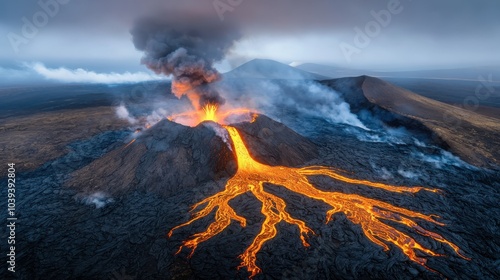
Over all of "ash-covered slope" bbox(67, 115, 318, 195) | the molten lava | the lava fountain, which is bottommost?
the lava fountain

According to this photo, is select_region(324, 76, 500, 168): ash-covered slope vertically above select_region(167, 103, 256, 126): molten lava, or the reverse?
select_region(167, 103, 256, 126): molten lava

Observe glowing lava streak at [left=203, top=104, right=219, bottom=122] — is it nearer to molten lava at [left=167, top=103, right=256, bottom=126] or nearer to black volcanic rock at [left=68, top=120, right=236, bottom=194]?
molten lava at [left=167, top=103, right=256, bottom=126]

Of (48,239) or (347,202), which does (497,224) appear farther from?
(48,239)

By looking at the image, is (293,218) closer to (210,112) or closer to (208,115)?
(208,115)

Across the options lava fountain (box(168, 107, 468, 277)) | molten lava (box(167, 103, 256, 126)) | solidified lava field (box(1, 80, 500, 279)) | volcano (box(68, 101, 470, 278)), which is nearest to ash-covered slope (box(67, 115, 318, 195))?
volcano (box(68, 101, 470, 278))

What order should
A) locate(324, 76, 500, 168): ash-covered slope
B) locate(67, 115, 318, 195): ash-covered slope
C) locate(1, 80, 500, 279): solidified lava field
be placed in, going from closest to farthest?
locate(1, 80, 500, 279): solidified lava field, locate(67, 115, 318, 195): ash-covered slope, locate(324, 76, 500, 168): ash-covered slope

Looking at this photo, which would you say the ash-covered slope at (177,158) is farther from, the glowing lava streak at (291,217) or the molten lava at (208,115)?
the molten lava at (208,115)
